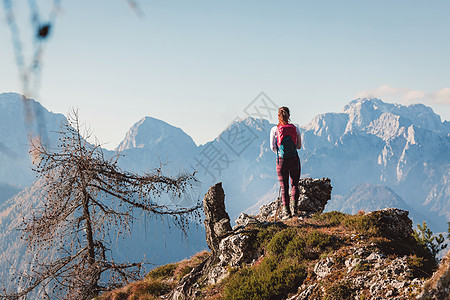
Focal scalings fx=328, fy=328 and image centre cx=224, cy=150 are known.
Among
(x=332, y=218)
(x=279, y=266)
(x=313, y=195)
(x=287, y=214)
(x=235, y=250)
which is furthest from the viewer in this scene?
(x=313, y=195)

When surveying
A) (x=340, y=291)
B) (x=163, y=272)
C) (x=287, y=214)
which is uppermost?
(x=163, y=272)

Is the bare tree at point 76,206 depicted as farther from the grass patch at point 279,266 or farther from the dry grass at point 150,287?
the grass patch at point 279,266

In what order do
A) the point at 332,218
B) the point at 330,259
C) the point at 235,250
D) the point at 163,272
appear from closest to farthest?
1. the point at 330,259
2. the point at 235,250
3. the point at 332,218
4. the point at 163,272

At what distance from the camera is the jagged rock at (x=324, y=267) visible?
328 inches

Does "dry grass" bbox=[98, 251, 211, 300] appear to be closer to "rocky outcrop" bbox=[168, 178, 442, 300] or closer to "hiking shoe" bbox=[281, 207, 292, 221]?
"rocky outcrop" bbox=[168, 178, 442, 300]

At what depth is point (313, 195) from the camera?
15.6 meters

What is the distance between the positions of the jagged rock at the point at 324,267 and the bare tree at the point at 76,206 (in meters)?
→ 4.75

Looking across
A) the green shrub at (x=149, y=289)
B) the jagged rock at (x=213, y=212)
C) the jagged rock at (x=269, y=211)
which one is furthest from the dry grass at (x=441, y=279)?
the jagged rock at (x=269, y=211)

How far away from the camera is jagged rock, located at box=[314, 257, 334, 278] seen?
8.34 meters

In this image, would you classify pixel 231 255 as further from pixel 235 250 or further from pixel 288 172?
pixel 288 172

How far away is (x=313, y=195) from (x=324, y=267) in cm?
738

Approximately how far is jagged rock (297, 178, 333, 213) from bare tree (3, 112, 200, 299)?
581 centimetres

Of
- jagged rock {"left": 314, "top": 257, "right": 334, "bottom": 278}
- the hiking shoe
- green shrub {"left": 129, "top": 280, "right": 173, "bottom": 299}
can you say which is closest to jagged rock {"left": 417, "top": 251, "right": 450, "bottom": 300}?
jagged rock {"left": 314, "top": 257, "right": 334, "bottom": 278}

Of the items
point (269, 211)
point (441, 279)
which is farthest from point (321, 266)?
point (269, 211)
